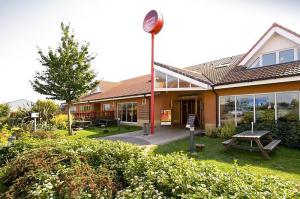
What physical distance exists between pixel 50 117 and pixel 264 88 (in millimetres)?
18573

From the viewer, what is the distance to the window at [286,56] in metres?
13.5

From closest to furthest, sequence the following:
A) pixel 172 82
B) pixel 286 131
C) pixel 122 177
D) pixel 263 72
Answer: pixel 122 177 < pixel 286 131 < pixel 263 72 < pixel 172 82

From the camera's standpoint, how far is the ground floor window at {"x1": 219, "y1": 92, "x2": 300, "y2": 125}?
11852 millimetres

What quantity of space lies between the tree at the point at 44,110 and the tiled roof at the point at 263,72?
15892 mm

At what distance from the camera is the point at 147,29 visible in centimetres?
1605

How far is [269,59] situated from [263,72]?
1701 millimetres

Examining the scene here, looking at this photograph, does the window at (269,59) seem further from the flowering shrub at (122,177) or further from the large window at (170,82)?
the flowering shrub at (122,177)

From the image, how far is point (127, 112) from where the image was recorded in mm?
23203

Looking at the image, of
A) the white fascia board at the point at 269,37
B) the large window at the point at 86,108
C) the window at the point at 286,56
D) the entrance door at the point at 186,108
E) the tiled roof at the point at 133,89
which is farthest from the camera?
the large window at the point at 86,108

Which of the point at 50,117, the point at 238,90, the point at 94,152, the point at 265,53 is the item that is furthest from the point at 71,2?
the point at 50,117

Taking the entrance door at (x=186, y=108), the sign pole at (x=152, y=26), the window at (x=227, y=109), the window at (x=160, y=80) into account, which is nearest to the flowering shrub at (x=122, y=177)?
the sign pole at (x=152, y=26)

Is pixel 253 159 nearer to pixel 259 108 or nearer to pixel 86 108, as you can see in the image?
pixel 259 108

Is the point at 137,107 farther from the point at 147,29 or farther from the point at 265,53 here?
the point at 265,53

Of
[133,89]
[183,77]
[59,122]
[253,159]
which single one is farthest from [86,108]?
[253,159]
